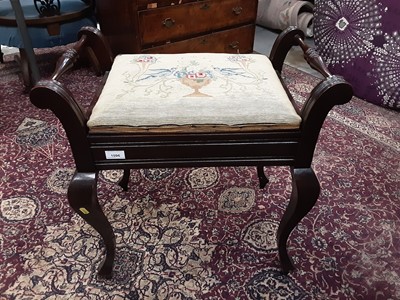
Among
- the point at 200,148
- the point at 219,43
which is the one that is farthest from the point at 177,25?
the point at 200,148

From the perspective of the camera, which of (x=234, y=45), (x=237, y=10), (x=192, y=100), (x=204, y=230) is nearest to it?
(x=192, y=100)

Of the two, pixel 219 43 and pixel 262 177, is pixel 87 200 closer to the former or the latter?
pixel 262 177

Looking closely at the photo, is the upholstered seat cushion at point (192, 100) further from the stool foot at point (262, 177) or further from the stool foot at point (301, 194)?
the stool foot at point (262, 177)

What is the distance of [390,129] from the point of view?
6.40 feet

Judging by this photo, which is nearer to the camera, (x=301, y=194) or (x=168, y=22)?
(x=301, y=194)

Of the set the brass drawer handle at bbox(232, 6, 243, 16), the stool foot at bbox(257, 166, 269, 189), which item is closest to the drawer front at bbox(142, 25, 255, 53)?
the brass drawer handle at bbox(232, 6, 243, 16)

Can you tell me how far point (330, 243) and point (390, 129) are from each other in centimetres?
95

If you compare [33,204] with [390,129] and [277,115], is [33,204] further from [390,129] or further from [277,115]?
[390,129]

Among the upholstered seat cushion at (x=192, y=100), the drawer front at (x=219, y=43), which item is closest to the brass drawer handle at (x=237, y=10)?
the drawer front at (x=219, y=43)

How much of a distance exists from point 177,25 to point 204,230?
135cm

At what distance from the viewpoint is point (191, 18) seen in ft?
7.34

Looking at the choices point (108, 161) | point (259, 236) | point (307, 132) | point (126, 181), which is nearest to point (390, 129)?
point (259, 236)

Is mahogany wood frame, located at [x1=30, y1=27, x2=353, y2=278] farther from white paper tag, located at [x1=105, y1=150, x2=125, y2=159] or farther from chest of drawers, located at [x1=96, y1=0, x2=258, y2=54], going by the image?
chest of drawers, located at [x1=96, y1=0, x2=258, y2=54]

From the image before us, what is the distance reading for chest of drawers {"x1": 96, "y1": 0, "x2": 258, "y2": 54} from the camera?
2.07 meters
